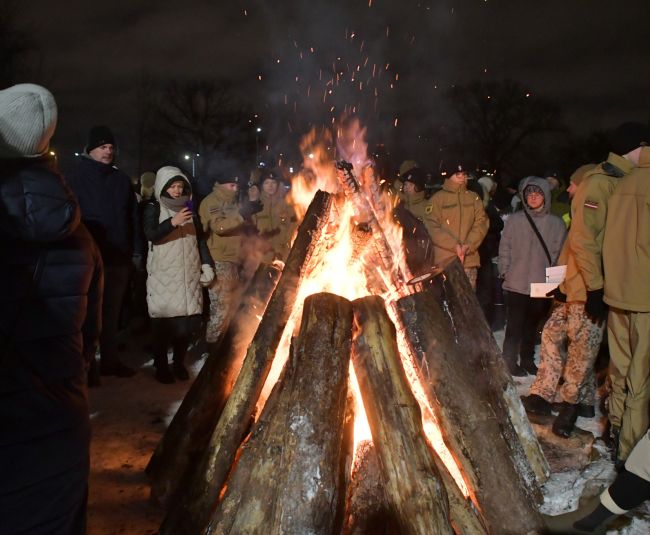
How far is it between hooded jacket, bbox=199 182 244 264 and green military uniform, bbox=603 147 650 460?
4880mm

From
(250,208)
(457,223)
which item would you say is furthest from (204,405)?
(250,208)

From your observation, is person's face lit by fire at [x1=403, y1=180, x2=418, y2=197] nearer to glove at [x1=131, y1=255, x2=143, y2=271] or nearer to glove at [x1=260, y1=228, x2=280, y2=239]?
glove at [x1=260, y1=228, x2=280, y2=239]

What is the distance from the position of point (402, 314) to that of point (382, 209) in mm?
1173

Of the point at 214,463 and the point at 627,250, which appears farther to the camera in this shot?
the point at 627,250

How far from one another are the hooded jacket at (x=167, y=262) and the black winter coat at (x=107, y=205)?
11.9 inches

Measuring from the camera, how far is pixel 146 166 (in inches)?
1492

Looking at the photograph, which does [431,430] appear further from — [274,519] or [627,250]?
[627,250]

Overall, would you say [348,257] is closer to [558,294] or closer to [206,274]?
[558,294]

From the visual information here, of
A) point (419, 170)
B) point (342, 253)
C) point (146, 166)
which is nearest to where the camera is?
point (342, 253)

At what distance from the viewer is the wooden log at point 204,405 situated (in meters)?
3.69

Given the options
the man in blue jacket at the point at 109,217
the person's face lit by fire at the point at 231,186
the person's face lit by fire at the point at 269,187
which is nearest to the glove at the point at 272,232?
the person's face lit by fire at the point at 269,187

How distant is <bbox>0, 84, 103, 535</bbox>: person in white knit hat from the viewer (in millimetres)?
2121

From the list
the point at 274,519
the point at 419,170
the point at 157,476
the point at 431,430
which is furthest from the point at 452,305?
the point at 419,170

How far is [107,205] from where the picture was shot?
6.05m
